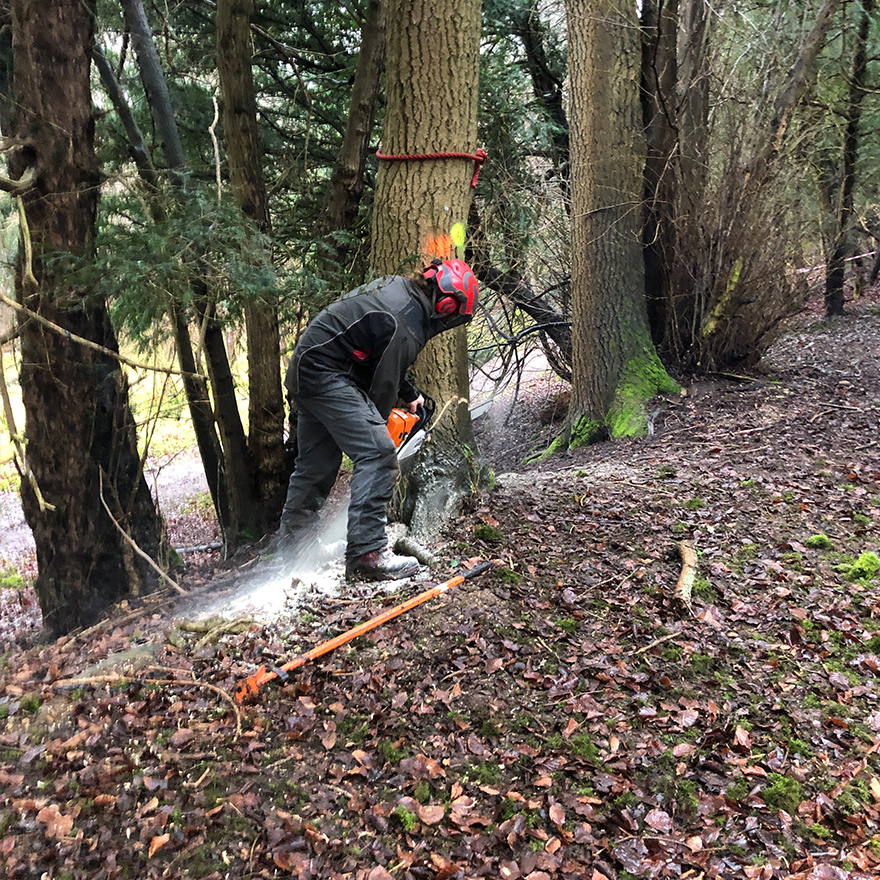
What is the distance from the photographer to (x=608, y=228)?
7312 mm

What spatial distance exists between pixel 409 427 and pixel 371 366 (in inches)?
17.6

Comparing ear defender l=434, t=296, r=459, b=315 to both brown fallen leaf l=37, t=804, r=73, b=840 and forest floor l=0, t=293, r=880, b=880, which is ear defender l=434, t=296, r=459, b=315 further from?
brown fallen leaf l=37, t=804, r=73, b=840

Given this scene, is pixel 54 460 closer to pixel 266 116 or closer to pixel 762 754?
pixel 266 116

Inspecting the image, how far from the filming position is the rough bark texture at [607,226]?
281 inches

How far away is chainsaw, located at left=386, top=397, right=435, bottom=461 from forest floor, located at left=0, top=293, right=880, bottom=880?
61 cm

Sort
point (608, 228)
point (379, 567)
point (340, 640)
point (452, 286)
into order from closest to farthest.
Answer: point (340, 640)
point (452, 286)
point (379, 567)
point (608, 228)

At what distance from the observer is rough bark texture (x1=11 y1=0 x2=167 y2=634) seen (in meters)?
4.70

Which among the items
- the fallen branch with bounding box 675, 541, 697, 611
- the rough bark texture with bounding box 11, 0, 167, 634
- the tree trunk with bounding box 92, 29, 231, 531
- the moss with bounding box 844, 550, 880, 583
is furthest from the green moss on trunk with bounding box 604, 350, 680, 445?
the rough bark texture with bounding box 11, 0, 167, 634

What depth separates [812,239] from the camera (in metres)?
8.75

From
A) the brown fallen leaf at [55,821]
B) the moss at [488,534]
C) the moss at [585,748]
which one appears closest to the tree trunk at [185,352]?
the moss at [488,534]

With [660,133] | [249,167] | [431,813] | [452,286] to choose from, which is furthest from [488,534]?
[660,133]

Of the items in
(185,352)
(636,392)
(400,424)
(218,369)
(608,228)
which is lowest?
(636,392)

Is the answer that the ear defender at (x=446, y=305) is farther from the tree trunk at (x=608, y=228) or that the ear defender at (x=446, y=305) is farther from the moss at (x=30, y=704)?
the tree trunk at (x=608, y=228)

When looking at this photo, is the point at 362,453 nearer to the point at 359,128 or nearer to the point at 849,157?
the point at 359,128
